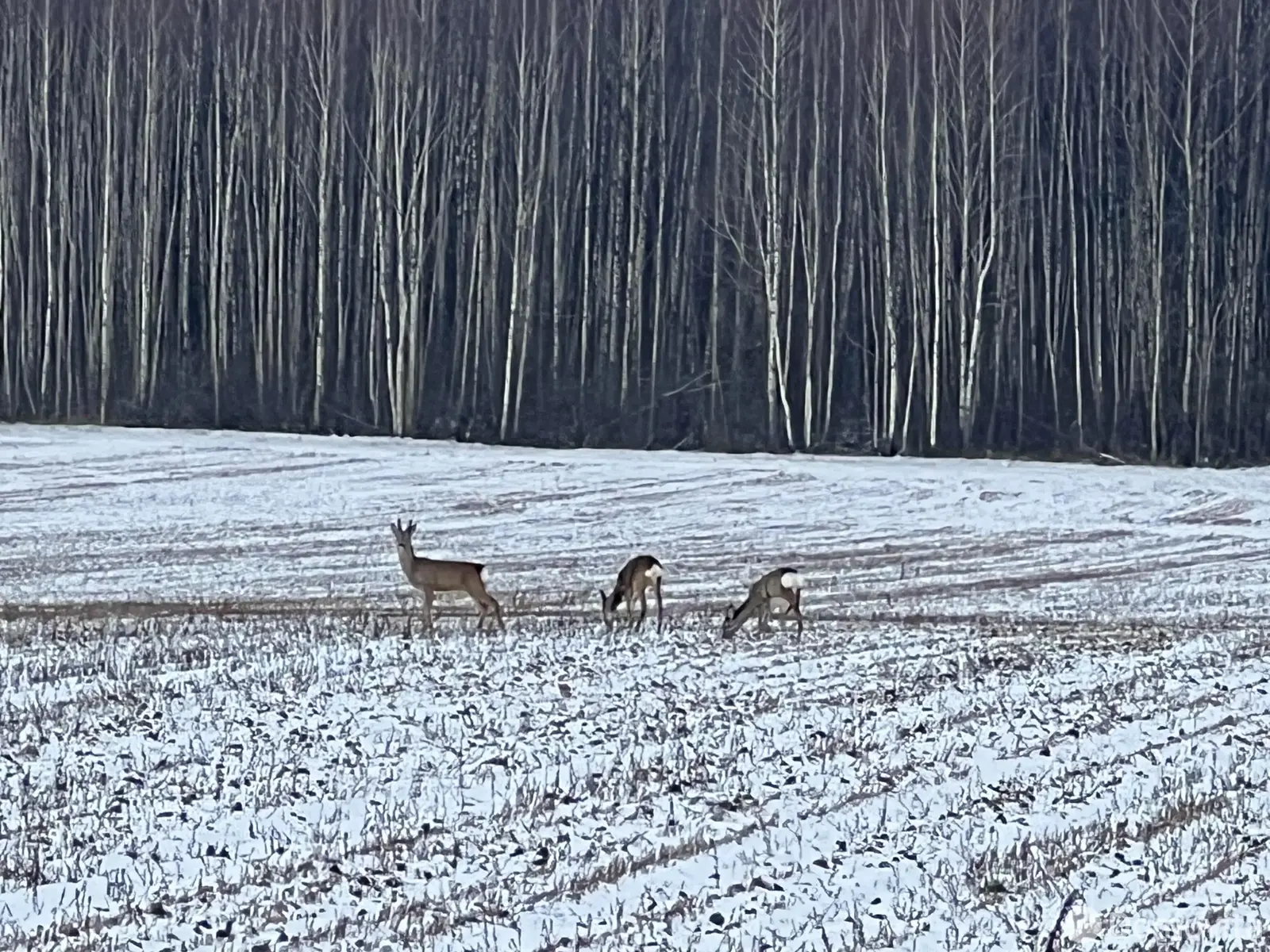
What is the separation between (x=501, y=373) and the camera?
46.2m

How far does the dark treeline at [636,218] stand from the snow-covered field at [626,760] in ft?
59.8

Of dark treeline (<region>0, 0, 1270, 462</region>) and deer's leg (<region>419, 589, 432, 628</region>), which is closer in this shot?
deer's leg (<region>419, 589, 432, 628</region>)

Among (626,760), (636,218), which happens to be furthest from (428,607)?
(636,218)

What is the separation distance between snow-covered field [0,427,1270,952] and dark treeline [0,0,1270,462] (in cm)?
1821

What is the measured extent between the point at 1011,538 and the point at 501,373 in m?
20.0

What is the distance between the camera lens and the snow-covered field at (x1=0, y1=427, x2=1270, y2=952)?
7508 millimetres

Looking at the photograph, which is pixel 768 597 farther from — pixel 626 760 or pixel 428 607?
pixel 626 760

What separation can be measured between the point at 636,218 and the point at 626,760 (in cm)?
3534

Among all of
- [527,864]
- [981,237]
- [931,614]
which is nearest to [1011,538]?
[931,614]

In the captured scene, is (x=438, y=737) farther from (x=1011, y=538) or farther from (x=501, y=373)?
(x=501, y=373)

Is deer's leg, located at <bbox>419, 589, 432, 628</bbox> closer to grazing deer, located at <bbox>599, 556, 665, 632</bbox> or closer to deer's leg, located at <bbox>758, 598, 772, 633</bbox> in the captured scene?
grazing deer, located at <bbox>599, 556, 665, 632</bbox>

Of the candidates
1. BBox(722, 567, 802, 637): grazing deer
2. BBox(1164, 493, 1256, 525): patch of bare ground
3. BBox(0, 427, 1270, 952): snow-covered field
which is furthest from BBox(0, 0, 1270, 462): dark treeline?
BBox(722, 567, 802, 637): grazing deer

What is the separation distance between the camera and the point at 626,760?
34.4 feet

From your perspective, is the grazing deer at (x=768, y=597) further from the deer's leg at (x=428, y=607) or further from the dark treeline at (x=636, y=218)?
the dark treeline at (x=636, y=218)
